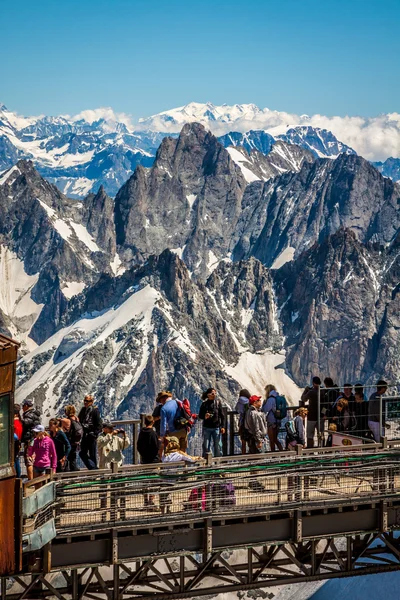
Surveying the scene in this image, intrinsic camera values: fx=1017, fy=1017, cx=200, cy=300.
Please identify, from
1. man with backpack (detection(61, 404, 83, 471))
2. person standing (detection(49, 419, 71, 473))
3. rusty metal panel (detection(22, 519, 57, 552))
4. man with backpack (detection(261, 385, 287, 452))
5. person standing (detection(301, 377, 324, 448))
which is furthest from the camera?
person standing (detection(301, 377, 324, 448))

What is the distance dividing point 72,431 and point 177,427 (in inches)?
138

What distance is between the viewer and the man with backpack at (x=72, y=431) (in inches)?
1167

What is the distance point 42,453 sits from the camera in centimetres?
2744

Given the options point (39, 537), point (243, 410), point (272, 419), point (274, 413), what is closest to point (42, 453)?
point (39, 537)

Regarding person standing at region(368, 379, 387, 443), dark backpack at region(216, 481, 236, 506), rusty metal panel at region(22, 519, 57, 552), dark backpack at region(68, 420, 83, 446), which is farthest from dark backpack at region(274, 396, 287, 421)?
rusty metal panel at region(22, 519, 57, 552)

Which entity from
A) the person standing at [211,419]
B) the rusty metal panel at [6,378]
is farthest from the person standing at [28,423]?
the rusty metal panel at [6,378]

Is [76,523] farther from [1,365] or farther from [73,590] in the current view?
[1,365]

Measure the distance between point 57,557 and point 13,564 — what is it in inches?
93.6

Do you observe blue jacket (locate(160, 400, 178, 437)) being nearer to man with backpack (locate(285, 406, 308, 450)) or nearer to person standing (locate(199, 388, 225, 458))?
person standing (locate(199, 388, 225, 458))

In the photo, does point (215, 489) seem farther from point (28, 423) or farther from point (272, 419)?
point (272, 419)

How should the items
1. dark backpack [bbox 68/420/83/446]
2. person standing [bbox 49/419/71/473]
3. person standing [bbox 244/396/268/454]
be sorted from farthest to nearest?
person standing [bbox 244/396/268/454] < dark backpack [bbox 68/420/83/446] < person standing [bbox 49/419/71/473]

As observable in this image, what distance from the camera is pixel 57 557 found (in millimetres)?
25766

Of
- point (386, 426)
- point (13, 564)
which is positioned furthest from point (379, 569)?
point (13, 564)

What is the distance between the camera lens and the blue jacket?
3136 cm
